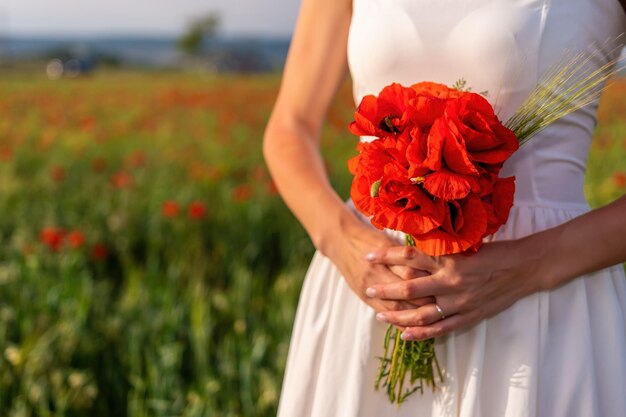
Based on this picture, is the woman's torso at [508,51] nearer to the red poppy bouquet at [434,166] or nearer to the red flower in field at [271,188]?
the red poppy bouquet at [434,166]

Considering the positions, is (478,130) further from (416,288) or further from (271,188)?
(271,188)

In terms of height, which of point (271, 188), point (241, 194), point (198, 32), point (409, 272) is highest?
point (198, 32)

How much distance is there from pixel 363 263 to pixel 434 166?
26 cm

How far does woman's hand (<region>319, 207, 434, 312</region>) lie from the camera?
1.06m

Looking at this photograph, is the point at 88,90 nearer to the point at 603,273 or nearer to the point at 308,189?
the point at 308,189

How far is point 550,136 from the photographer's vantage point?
Answer: 1126 millimetres

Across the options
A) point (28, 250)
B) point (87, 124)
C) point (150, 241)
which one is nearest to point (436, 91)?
point (28, 250)

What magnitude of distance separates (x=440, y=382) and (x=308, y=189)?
37 centimetres

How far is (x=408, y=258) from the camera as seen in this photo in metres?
1.04

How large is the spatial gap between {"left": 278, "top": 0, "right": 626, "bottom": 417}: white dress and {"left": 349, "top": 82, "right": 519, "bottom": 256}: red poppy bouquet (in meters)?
0.16

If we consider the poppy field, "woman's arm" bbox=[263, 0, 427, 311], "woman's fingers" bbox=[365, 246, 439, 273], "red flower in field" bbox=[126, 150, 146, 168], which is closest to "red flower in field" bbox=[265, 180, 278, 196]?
the poppy field

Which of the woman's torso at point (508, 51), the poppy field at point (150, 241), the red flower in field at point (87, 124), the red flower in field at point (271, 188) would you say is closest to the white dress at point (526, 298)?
the woman's torso at point (508, 51)

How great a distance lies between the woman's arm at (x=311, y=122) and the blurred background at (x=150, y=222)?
265 mm

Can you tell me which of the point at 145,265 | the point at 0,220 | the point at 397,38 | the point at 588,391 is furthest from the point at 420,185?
the point at 0,220
